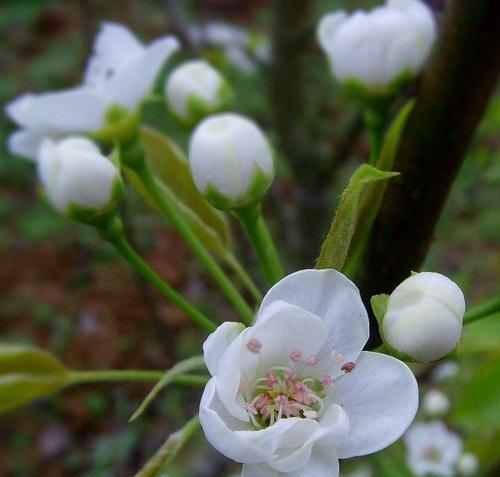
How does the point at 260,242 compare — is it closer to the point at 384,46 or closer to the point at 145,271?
the point at 145,271

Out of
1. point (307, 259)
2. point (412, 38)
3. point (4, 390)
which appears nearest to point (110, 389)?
point (307, 259)

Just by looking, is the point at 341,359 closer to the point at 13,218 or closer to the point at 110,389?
the point at 110,389

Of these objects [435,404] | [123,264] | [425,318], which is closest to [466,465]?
[435,404]

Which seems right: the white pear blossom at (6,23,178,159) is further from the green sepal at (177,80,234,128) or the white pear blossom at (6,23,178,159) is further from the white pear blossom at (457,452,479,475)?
the white pear blossom at (457,452,479,475)

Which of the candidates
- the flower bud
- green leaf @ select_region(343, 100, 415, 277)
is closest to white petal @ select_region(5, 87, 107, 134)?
the flower bud

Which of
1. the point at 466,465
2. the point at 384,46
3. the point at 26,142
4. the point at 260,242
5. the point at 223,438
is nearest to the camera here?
the point at 223,438

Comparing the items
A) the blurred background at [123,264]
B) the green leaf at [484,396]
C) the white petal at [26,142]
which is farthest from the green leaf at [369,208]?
the blurred background at [123,264]

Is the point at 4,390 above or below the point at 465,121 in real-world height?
below
